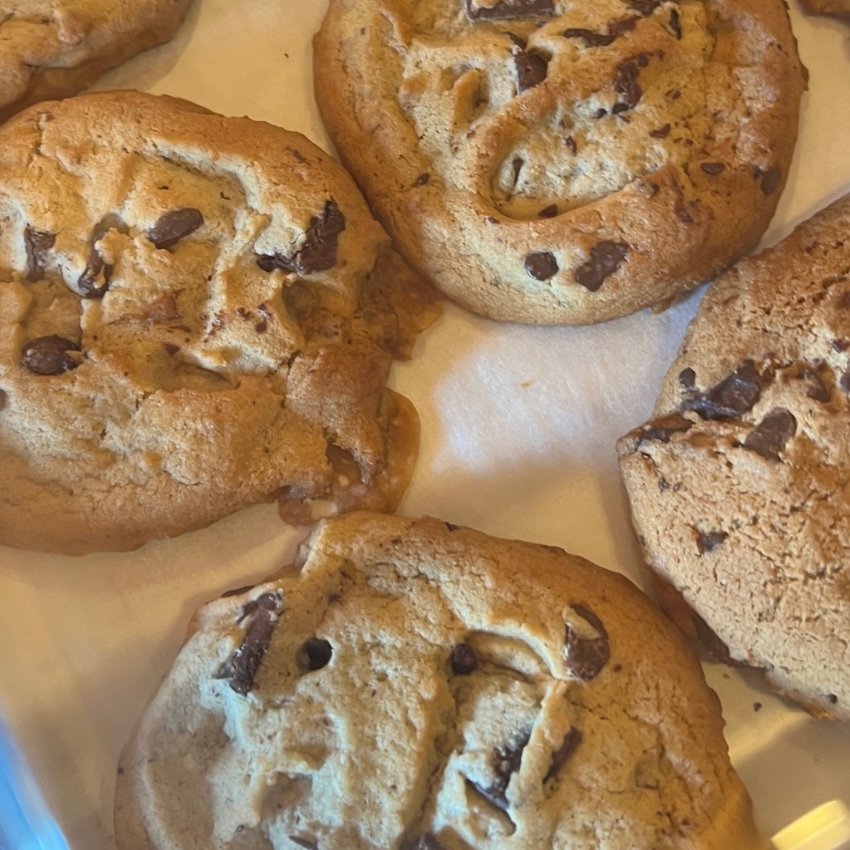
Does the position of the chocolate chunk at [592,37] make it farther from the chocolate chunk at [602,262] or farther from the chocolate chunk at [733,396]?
the chocolate chunk at [733,396]

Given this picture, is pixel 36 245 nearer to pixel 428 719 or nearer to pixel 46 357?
pixel 46 357

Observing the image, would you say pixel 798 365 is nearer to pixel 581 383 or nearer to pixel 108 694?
pixel 581 383

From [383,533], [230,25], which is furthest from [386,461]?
[230,25]

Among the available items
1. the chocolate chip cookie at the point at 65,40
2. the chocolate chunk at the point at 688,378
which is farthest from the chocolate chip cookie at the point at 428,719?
the chocolate chip cookie at the point at 65,40

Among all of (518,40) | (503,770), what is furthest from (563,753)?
(518,40)

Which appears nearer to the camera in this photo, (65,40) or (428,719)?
(428,719)

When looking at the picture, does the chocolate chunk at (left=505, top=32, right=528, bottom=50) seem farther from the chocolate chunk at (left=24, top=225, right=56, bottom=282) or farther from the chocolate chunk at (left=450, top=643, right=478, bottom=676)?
the chocolate chunk at (left=450, top=643, right=478, bottom=676)

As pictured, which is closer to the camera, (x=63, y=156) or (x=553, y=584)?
(x=553, y=584)
